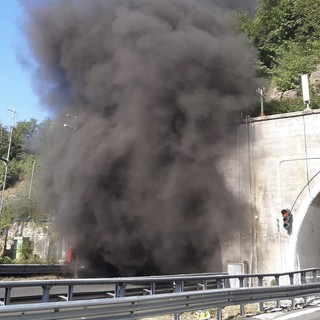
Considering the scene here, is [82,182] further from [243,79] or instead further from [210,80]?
[243,79]

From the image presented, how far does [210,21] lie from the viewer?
61.3ft

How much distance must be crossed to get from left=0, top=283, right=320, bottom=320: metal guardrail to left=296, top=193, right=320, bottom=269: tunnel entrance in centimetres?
567

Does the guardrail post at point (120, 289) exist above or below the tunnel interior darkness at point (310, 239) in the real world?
below

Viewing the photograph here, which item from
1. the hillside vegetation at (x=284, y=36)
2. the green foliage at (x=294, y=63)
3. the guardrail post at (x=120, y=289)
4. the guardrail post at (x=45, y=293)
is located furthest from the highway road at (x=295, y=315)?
the hillside vegetation at (x=284, y=36)

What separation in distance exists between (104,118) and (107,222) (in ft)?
15.3

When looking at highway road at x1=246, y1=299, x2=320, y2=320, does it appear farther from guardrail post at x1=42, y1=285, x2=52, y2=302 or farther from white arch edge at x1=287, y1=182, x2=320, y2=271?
white arch edge at x1=287, y1=182, x2=320, y2=271

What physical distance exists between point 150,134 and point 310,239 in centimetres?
725

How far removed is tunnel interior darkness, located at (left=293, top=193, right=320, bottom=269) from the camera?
1338 cm

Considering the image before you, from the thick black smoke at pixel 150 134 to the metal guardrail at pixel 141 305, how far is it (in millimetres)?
7409

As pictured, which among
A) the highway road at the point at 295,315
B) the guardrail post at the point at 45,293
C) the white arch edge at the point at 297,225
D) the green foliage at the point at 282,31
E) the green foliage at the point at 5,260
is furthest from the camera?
the green foliage at the point at 282,31

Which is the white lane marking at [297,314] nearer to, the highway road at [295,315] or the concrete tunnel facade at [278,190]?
the highway road at [295,315]

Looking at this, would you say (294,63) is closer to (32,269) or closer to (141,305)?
(32,269)

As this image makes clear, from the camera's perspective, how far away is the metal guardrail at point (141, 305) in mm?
3775

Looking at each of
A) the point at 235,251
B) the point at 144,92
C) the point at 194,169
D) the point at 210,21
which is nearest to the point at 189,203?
the point at 194,169
